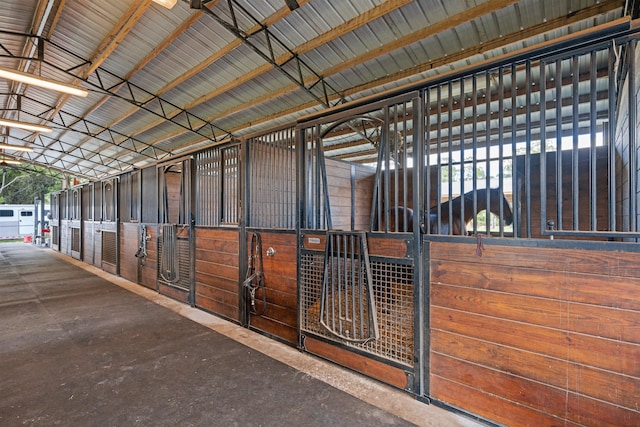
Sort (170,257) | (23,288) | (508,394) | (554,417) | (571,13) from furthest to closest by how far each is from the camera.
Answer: (23,288)
(170,257)
(571,13)
(508,394)
(554,417)

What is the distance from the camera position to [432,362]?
1.86 m

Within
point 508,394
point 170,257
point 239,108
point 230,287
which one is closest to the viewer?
point 508,394

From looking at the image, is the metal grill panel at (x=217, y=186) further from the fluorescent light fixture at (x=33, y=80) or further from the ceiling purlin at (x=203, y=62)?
the fluorescent light fixture at (x=33, y=80)

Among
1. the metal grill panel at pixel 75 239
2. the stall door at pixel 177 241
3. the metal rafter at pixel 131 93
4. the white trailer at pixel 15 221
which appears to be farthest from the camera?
the white trailer at pixel 15 221

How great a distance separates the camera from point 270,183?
3211 mm

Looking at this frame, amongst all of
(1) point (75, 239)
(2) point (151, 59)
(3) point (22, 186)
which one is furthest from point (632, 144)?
(3) point (22, 186)

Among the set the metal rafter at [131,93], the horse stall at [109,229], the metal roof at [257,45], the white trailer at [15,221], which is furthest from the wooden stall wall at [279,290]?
the white trailer at [15,221]

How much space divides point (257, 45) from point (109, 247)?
547cm

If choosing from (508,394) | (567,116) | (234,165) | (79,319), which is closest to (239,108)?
(234,165)

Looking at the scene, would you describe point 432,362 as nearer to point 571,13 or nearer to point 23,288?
point 571,13

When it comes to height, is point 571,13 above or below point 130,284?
above

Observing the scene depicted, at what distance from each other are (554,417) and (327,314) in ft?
4.66

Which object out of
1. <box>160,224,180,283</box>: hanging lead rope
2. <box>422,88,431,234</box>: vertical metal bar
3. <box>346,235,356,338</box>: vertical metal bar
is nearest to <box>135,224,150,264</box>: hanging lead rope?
<box>160,224,180,283</box>: hanging lead rope

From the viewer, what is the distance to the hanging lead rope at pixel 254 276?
10.0 ft
